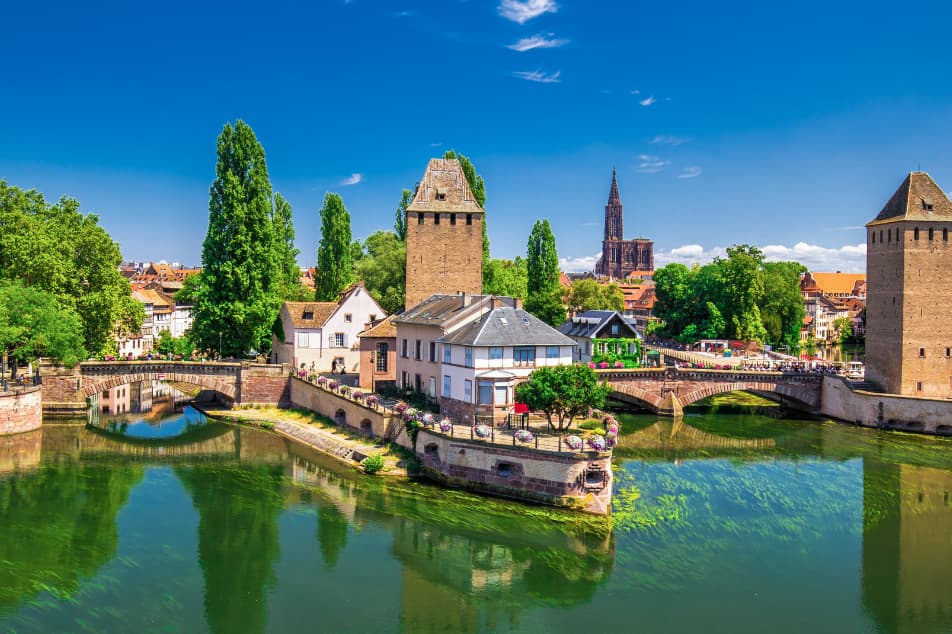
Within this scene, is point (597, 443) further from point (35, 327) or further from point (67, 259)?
point (67, 259)

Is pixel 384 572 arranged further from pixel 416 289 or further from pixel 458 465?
pixel 416 289

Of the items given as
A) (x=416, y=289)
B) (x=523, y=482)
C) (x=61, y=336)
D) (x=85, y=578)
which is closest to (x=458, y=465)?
(x=523, y=482)

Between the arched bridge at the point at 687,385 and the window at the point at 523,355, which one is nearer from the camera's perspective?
the window at the point at 523,355

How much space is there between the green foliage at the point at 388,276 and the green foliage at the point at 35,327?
23.1 meters

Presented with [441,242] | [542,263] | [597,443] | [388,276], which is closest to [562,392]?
[597,443]

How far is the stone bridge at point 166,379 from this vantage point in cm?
4809

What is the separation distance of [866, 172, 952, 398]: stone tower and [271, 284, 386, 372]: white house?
3337 cm

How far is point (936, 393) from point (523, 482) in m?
30.3

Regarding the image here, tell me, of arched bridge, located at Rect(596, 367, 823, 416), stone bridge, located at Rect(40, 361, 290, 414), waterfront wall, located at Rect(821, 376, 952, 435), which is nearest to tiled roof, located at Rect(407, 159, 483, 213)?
stone bridge, located at Rect(40, 361, 290, 414)

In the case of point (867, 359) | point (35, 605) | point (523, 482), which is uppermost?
point (867, 359)

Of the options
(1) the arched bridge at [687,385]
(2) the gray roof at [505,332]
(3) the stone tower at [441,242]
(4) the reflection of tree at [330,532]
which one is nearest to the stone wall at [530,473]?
(4) the reflection of tree at [330,532]

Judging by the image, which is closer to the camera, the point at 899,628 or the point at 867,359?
the point at 899,628

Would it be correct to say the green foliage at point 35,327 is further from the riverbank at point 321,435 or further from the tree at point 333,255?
the tree at point 333,255

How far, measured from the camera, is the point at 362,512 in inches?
1184
